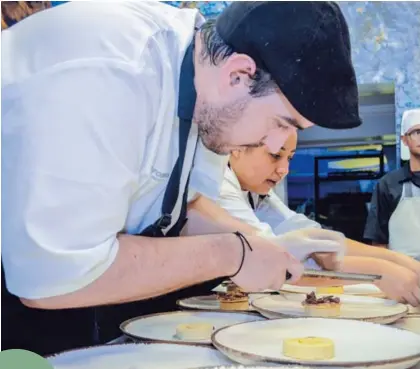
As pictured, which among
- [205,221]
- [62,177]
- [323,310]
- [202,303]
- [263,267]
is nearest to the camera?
[62,177]

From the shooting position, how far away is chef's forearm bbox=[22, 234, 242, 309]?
72 cm

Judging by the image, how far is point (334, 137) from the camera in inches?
46.2

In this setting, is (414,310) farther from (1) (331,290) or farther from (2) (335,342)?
(2) (335,342)

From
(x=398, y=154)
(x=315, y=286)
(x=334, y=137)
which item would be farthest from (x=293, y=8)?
(x=315, y=286)

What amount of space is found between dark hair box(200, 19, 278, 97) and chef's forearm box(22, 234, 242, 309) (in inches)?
8.3

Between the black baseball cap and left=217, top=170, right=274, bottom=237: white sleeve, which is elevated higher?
the black baseball cap

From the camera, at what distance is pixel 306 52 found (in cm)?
79

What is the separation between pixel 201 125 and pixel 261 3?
0.20 m

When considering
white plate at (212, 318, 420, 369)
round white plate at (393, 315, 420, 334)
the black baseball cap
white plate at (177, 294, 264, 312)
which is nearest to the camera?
white plate at (212, 318, 420, 369)

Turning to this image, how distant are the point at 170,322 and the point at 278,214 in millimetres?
584

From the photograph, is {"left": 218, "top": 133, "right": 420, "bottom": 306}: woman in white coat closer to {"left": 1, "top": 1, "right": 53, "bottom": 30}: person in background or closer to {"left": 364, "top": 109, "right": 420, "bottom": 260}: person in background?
{"left": 364, "top": 109, "right": 420, "bottom": 260}: person in background

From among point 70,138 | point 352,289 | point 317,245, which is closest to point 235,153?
point 317,245

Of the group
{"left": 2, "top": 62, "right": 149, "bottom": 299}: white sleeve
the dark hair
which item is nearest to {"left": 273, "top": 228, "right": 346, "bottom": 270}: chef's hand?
the dark hair

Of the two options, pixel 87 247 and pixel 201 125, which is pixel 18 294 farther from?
pixel 201 125
